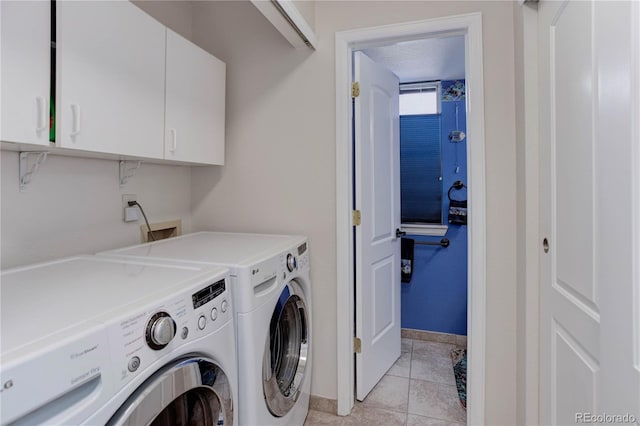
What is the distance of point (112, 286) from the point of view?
38.1 inches

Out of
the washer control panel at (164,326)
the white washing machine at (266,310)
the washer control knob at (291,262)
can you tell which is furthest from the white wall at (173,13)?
the washer control panel at (164,326)

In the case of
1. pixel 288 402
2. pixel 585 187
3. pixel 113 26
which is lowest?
pixel 288 402

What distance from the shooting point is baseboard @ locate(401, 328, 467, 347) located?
111 inches

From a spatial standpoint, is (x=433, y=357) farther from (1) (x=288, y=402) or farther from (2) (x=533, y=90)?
(2) (x=533, y=90)

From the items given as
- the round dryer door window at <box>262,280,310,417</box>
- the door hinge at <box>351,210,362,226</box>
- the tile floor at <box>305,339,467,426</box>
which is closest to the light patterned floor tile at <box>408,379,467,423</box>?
the tile floor at <box>305,339,467,426</box>

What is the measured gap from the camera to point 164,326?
0.82 m

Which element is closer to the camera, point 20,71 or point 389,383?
point 20,71

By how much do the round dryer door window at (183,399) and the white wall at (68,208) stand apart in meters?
0.91

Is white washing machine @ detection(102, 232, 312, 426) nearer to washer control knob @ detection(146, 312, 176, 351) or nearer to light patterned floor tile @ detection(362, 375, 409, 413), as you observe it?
washer control knob @ detection(146, 312, 176, 351)

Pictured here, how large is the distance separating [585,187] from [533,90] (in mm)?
631

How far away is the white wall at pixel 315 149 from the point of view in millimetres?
1657

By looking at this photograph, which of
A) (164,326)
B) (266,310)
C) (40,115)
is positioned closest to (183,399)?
(164,326)

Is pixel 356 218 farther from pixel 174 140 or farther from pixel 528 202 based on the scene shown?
pixel 174 140

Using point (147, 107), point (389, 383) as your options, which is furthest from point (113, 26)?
point (389, 383)
